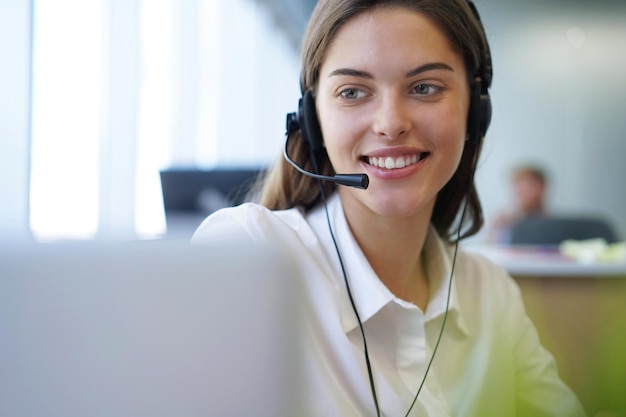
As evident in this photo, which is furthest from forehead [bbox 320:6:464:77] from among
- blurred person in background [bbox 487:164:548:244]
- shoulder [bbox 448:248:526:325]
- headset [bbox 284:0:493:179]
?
blurred person in background [bbox 487:164:548:244]

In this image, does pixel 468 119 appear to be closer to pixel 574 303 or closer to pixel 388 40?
pixel 388 40

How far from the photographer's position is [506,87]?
221 inches

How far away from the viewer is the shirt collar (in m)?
1.01

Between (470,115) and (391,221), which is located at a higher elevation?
(470,115)

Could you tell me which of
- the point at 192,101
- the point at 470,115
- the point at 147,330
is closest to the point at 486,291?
the point at 470,115

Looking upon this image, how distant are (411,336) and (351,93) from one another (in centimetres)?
38

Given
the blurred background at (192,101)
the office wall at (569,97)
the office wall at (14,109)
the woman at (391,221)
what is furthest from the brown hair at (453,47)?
the office wall at (569,97)

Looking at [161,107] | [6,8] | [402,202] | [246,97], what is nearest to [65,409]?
[402,202]

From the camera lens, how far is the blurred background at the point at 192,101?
2.02 meters

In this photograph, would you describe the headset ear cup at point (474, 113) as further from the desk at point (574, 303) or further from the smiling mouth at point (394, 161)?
the desk at point (574, 303)

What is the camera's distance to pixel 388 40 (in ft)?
3.17

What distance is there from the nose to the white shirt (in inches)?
7.5

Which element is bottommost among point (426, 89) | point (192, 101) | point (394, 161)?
point (394, 161)

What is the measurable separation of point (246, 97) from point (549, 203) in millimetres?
2628
